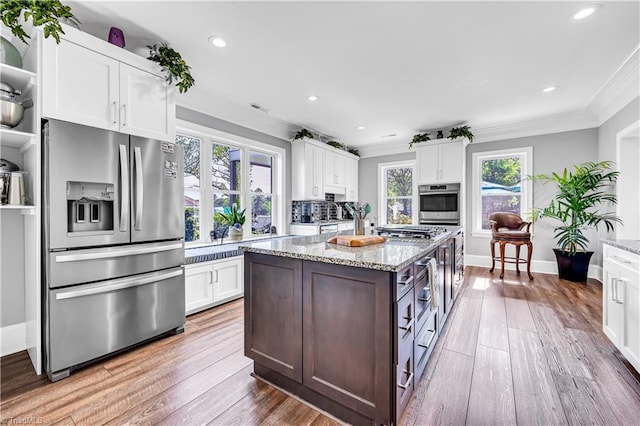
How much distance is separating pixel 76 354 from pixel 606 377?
360cm

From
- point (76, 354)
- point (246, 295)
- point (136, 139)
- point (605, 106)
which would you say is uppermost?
point (605, 106)

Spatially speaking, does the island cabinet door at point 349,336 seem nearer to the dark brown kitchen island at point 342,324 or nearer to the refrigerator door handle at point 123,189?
the dark brown kitchen island at point 342,324

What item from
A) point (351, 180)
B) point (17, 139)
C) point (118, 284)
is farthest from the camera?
point (351, 180)

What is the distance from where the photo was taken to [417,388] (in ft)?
5.86

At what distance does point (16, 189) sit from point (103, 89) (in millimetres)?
→ 908

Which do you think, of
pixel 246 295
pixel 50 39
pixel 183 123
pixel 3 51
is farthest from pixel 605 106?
pixel 3 51

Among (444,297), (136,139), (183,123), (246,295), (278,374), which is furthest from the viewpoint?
(183,123)

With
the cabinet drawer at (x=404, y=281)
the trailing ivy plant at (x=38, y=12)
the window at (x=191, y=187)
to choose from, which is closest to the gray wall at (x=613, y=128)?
the cabinet drawer at (x=404, y=281)

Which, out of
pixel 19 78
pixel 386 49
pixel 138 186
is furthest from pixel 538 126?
pixel 19 78

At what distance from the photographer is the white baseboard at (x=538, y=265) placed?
4.38m

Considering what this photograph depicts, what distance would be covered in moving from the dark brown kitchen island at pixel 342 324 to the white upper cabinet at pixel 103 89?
4.89 ft

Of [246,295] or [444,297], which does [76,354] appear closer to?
[246,295]

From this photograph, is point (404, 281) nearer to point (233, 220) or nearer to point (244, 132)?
point (233, 220)

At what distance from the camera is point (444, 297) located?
8.34 ft
